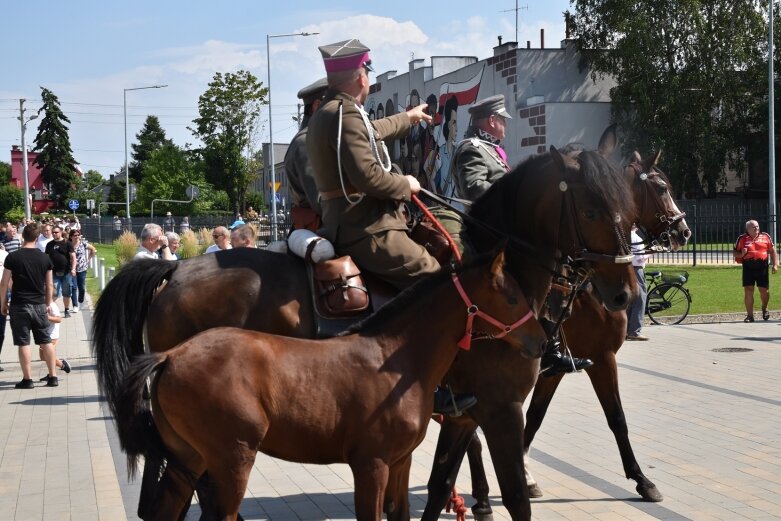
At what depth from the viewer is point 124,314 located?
5.31m

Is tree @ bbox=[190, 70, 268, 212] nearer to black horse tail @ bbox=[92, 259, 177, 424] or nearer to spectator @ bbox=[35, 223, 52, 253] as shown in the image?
spectator @ bbox=[35, 223, 52, 253]

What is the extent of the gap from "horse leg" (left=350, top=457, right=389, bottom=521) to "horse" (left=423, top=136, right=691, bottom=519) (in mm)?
1596

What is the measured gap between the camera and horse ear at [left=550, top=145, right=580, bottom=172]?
18.2ft

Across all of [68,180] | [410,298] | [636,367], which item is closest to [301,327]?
[410,298]

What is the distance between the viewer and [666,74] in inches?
1684

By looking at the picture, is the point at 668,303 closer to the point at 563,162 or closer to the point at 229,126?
the point at 563,162

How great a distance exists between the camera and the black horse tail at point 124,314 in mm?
5172

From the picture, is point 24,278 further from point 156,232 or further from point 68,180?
point 68,180

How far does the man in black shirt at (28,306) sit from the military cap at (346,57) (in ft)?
28.8

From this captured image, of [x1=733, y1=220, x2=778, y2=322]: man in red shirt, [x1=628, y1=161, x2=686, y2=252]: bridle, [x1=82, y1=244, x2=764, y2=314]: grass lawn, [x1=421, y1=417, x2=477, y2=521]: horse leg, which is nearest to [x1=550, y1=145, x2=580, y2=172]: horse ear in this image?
[x1=421, y1=417, x2=477, y2=521]: horse leg

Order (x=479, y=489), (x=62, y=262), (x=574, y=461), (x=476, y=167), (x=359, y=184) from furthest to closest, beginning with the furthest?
(x=62, y=262)
(x=574, y=461)
(x=476, y=167)
(x=479, y=489)
(x=359, y=184)

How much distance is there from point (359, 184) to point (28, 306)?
9.16 metres

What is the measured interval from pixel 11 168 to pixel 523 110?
9597 centimetres

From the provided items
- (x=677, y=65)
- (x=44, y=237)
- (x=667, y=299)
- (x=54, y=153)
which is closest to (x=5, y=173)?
(x=54, y=153)
